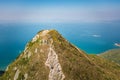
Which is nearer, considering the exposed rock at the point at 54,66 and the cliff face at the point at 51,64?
the exposed rock at the point at 54,66

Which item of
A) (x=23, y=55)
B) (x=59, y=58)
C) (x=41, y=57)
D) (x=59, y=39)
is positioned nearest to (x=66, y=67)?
(x=59, y=58)

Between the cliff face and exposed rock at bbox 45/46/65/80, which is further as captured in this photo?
the cliff face

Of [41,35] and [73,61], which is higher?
[41,35]

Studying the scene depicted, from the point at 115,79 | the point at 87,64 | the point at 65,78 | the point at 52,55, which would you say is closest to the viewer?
the point at 65,78

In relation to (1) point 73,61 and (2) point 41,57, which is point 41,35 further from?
(1) point 73,61

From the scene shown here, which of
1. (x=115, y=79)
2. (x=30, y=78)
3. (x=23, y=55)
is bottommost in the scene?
(x=115, y=79)

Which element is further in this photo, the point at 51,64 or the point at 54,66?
the point at 51,64

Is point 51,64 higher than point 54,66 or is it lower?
higher

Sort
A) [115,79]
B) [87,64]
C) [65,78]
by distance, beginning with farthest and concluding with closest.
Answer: [115,79] → [87,64] → [65,78]
